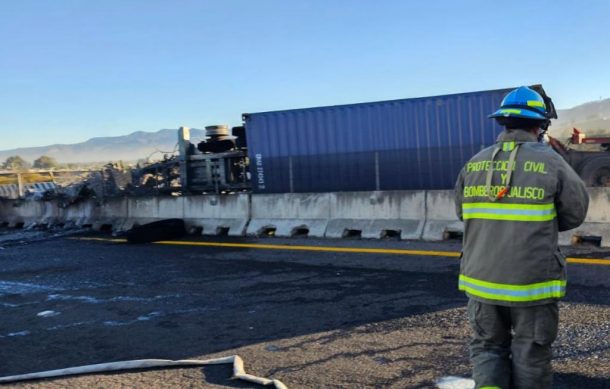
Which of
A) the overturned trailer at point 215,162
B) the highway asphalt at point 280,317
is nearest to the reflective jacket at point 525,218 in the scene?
the highway asphalt at point 280,317

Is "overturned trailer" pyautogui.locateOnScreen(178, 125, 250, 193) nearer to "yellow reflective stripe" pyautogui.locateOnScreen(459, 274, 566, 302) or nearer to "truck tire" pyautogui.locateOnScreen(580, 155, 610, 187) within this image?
"truck tire" pyautogui.locateOnScreen(580, 155, 610, 187)

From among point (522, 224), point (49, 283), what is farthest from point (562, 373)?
point (49, 283)

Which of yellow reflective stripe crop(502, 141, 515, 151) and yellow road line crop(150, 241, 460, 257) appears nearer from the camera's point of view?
yellow reflective stripe crop(502, 141, 515, 151)

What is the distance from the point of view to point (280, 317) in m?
5.92

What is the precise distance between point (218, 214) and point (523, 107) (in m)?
11.0

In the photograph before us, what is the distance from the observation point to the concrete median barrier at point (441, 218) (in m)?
9.98

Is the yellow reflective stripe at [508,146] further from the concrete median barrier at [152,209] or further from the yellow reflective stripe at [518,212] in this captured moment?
the concrete median barrier at [152,209]

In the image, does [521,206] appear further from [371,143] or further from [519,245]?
[371,143]

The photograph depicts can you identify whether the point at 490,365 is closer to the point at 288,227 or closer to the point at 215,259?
the point at 215,259

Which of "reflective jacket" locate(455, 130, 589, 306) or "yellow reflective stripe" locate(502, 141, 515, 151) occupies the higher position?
"yellow reflective stripe" locate(502, 141, 515, 151)

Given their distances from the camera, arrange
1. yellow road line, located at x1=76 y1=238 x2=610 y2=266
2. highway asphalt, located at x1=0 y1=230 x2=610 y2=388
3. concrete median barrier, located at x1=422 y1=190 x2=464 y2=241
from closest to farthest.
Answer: highway asphalt, located at x1=0 y1=230 x2=610 y2=388
yellow road line, located at x1=76 y1=238 x2=610 y2=266
concrete median barrier, located at x1=422 y1=190 x2=464 y2=241

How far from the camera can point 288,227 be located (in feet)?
39.8

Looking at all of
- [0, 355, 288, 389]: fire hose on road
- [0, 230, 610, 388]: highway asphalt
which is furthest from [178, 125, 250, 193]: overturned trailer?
[0, 355, 288, 389]: fire hose on road

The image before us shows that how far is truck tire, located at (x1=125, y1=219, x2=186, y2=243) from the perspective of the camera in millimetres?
12820
